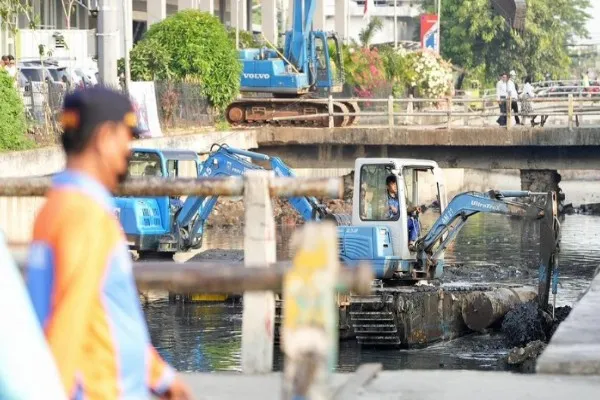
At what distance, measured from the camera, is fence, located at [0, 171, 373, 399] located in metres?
4.07

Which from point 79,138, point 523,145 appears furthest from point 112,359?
point 523,145

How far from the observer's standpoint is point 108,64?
872 inches

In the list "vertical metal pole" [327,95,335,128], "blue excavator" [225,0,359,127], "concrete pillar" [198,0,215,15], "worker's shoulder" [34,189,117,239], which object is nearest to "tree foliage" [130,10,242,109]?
"blue excavator" [225,0,359,127]

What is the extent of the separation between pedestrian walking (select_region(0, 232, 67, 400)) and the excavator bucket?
38276mm

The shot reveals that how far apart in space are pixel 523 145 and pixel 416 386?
30771mm

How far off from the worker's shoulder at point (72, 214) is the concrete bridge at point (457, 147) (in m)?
33.6

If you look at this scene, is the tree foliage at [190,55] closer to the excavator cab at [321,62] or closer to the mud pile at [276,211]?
the mud pile at [276,211]

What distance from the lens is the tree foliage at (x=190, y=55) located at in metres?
38.8

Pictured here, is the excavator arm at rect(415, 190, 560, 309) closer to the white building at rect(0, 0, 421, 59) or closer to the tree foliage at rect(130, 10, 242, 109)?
the white building at rect(0, 0, 421, 59)

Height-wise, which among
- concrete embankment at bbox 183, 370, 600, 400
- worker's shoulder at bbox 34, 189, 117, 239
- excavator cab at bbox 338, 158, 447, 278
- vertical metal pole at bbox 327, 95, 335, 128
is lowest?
excavator cab at bbox 338, 158, 447, 278

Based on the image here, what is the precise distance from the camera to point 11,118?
Answer: 84.4 ft

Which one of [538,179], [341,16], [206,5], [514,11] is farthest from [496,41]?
[538,179]

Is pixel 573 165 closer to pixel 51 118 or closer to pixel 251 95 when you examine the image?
pixel 251 95

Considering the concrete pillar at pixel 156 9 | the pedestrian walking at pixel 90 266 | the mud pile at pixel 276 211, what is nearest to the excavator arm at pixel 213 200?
the mud pile at pixel 276 211
